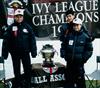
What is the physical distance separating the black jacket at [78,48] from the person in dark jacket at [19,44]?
0.44m

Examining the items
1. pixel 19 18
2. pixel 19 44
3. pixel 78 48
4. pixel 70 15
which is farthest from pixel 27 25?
pixel 78 48

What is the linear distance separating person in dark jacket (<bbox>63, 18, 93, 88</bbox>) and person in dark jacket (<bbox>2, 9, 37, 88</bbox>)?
18.0 inches

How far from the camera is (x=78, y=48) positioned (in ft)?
19.3

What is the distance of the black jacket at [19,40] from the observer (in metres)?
5.91

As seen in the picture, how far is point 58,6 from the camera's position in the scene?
5.84 meters

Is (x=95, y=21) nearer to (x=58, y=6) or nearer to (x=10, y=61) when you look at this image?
(x=58, y=6)

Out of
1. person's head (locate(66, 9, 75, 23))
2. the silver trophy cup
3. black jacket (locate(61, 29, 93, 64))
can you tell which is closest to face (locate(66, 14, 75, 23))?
person's head (locate(66, 9, 75, 23))

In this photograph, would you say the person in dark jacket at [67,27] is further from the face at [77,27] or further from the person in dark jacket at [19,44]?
the person in dark jacket at [19,44]

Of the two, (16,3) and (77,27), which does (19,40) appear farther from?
(77,27)

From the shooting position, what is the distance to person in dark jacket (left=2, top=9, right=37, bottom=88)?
591 centimetres

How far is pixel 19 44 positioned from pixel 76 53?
768 mm

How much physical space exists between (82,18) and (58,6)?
1.15 feet

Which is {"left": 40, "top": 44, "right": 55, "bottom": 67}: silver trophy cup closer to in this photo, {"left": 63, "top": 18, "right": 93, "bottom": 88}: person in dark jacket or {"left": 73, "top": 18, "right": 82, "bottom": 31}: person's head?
{"left": 63, "top": 18, "right": 93, "bottom": 88}: person in dark jacket

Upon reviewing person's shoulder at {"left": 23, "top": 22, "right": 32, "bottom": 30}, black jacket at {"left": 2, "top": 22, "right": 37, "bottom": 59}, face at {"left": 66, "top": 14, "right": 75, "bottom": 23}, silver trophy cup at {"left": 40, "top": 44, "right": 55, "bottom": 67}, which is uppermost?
face at {"left": 66, "top": 14, "right": 75, "bottom": 23}
